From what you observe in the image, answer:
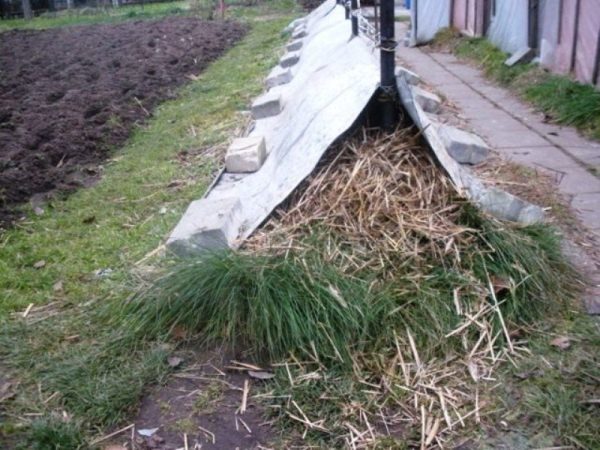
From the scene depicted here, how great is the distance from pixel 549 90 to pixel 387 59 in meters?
4.41

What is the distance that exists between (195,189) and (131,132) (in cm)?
273

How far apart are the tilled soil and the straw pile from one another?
2.67 metres

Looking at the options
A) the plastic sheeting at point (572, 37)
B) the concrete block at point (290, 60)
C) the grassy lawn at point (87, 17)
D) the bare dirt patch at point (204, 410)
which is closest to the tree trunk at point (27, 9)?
the grassy lawn at point (87, 17)

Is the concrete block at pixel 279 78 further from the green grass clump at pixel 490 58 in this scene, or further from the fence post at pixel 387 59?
the fence post at pixel 387 59

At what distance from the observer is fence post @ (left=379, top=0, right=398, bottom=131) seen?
155 inches

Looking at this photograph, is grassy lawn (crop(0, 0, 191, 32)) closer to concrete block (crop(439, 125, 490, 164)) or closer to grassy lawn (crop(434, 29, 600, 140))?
grassy lawn (crop(434, 29, 600, 140))

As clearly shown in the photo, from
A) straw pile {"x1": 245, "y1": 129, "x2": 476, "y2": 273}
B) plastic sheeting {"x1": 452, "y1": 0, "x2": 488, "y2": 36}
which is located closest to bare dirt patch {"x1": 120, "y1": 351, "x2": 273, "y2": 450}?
straw pile {"x1": 245, "y1": 129, "x2": 476, "y2": 273}

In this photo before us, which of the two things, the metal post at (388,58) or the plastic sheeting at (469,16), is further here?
the plastic sheeting at (469,16)

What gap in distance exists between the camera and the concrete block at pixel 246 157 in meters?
5.83

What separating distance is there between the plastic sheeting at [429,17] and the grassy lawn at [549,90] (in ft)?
8.90

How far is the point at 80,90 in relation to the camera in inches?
407

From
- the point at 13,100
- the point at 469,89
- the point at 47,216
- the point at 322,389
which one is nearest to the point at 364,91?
the point at 322,389

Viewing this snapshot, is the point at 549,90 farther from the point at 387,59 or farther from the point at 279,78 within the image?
the point at 387,59

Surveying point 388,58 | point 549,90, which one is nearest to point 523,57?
point 549,90
